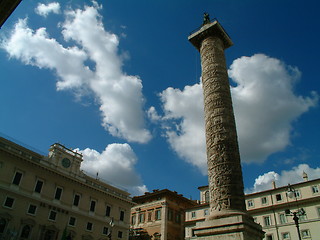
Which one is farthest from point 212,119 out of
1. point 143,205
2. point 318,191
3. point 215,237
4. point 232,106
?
point 143,205

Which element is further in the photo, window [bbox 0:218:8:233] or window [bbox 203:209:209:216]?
window [bbox 203:209:209:216]

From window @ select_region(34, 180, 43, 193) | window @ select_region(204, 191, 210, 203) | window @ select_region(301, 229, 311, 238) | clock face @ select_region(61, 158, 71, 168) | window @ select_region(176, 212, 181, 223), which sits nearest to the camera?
window @ select_region(34, 180, 43, 193)

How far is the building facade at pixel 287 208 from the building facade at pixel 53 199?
1324cm

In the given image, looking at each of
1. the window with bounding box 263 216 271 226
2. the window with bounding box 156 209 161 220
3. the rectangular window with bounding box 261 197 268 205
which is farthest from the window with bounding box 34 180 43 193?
the rectangular window with bounding box 261 197 268 205

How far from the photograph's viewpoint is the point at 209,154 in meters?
10.5

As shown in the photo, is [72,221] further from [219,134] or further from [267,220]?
[267,220]

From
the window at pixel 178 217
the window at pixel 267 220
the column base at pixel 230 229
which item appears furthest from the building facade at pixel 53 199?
the window at pixel 267 220

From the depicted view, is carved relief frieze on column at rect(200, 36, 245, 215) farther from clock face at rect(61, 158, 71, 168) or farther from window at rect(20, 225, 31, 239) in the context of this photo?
clock face at rect(61, 158, 71, 168)

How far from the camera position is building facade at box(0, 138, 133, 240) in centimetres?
1830

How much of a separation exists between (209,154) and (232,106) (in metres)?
2.45

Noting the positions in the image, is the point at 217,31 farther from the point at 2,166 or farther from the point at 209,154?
the point at 2,166

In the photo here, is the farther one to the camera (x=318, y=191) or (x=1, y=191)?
(x=318, y=191)

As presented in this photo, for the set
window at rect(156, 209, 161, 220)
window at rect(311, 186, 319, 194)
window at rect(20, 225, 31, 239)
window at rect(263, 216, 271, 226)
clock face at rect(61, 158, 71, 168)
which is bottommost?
window at rect(20, 225, 31, 239)

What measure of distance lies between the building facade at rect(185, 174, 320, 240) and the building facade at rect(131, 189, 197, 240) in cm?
876
